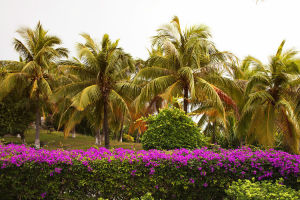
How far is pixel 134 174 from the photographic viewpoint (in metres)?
5.39

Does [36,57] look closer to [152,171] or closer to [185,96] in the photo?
[185,96]

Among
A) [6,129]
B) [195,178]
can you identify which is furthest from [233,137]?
[6,129]

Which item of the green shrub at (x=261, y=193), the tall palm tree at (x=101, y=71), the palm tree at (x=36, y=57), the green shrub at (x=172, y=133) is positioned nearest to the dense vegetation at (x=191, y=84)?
the tall palm tree at (x=101, y=71)

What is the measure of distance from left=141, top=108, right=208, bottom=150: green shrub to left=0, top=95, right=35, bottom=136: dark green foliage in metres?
15.6

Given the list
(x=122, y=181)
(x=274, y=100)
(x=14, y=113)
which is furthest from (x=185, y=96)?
(x=14, y=113)

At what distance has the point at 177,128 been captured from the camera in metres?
8.10

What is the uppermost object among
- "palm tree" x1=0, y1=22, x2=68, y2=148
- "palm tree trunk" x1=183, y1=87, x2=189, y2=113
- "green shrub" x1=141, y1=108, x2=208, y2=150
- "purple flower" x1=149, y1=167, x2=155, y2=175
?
"palm tree" x1=0, y1=22, x2=68, y2=148

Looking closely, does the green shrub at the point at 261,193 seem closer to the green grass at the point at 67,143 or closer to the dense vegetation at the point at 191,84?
Result: the dense vegetation at the point at 191,84

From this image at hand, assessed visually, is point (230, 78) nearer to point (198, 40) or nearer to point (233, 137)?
point (198, 40)

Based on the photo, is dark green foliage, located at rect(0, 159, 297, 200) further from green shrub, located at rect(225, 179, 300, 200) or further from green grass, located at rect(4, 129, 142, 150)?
green grass, located at rect(4, 129, 142, 150)

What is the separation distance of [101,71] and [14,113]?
37.3 ft

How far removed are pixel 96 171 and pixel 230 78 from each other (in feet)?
31.0

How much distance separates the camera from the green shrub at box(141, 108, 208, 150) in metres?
7.98

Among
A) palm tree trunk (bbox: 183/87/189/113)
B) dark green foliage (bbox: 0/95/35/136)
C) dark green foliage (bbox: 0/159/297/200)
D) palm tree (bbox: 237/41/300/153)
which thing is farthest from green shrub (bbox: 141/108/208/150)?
dark green foliage (bbox: 0/95/35/136)
